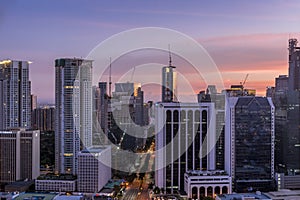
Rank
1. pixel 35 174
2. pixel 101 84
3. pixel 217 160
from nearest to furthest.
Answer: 1. pixel 217 160
2. pixel 35 174
3. pixel 101 84

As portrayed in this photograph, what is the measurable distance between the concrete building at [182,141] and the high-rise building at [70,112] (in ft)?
6.21

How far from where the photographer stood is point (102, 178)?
697 centimetres

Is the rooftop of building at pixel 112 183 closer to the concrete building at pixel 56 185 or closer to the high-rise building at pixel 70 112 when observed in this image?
the concrete building at pixel 56 185

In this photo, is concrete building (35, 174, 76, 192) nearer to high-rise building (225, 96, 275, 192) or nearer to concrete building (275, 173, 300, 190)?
high-rise building (225, 96, 275, 192)

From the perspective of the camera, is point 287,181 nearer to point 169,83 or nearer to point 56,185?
point 169,83

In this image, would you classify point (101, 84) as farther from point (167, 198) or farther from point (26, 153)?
point (167, 198)

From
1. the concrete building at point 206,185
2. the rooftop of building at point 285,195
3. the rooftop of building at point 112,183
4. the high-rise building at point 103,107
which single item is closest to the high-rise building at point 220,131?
the concrete building at point 206,185

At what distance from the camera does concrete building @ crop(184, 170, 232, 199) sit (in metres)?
6.23

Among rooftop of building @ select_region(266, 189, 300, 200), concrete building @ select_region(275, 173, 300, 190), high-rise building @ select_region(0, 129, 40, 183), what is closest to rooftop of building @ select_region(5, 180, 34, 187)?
high-rise building @ select_region(0, 129, 40, 183)

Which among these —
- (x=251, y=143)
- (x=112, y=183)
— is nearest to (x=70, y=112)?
(x=112, y=183)

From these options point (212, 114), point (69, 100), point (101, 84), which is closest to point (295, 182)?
point (212, 114)

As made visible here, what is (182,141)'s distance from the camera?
6.76 meters

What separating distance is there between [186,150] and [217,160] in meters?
0.74

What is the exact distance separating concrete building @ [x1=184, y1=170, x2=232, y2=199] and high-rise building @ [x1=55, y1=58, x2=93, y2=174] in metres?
2.59
